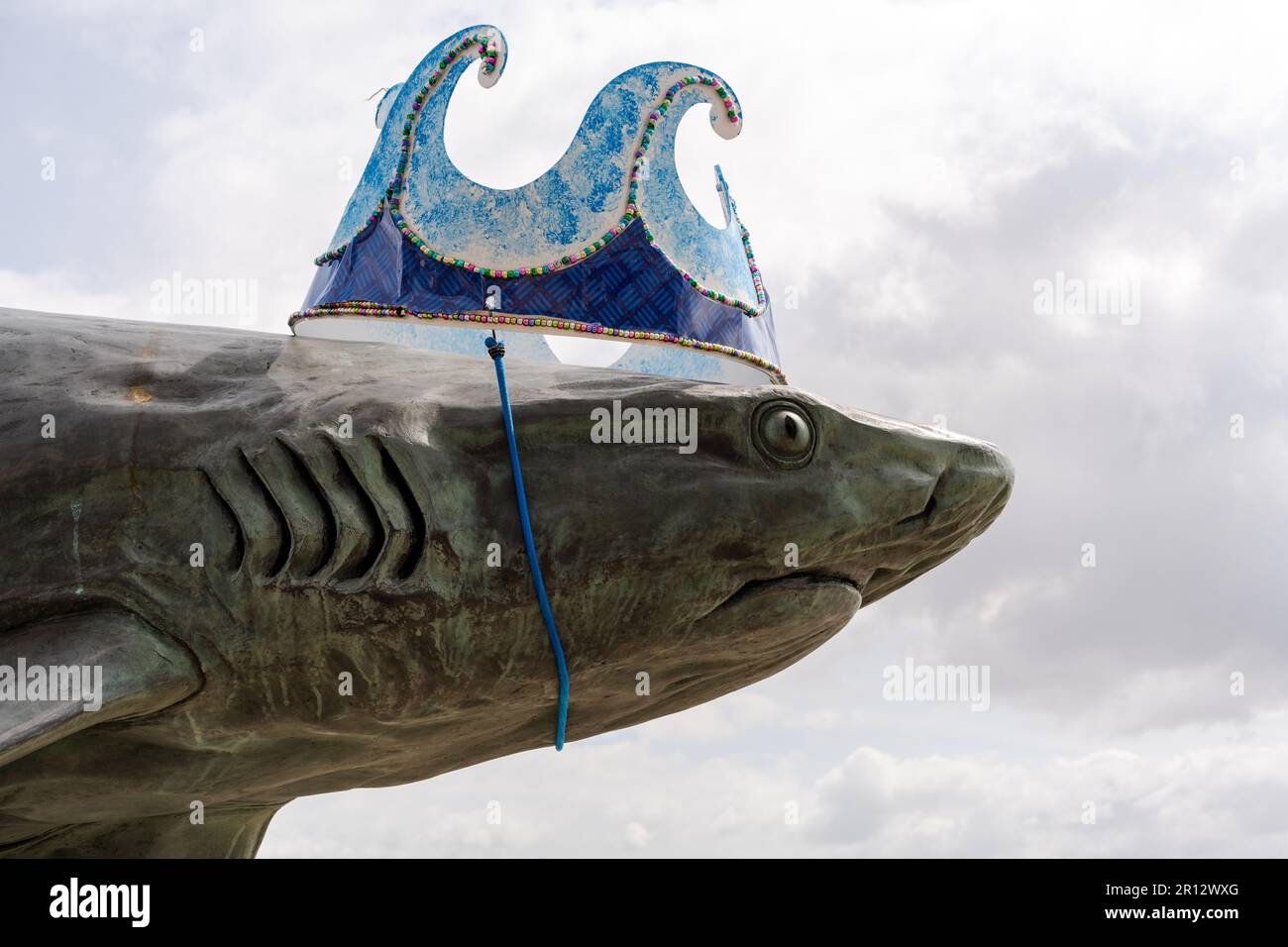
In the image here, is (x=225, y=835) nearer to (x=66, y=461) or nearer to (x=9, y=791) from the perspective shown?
(x=9, y=791)

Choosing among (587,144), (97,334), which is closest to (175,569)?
(97,334)

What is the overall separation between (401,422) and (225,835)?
197 centimetres

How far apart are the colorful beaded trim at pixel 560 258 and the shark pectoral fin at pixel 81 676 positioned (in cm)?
193

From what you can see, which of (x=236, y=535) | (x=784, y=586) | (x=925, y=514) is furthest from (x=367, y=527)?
(x=925, y=514)

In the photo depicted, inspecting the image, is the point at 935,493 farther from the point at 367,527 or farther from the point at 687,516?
the point at 367,527

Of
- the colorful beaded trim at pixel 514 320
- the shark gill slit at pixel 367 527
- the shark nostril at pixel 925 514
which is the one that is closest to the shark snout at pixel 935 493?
the shark nostril at pixel 925 514

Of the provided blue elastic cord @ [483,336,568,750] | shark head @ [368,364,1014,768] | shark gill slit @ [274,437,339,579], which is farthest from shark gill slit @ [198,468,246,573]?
blue elastic cord @ [483,336,568,750]

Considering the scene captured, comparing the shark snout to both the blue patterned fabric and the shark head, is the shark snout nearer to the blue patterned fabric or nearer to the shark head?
the shark head

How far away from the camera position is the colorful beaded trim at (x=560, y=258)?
5484 millimetres

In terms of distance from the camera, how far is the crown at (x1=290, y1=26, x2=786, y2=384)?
215 inches

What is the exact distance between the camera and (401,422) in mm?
4281

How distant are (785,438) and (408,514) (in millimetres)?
1108

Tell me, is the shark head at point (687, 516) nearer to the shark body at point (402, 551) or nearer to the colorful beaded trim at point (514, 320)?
the shark body at point (402, 551)

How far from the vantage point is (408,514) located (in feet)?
13.7
